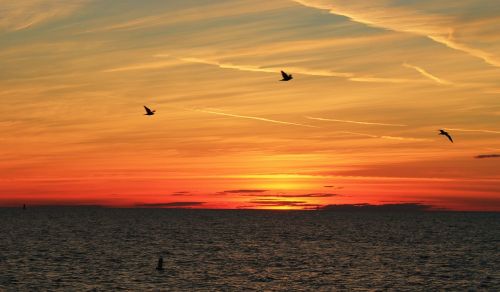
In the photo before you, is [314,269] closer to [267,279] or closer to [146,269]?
[267,279]

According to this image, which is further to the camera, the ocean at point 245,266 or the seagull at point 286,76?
the ocean at point 245,266

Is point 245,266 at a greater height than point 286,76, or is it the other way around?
point 286,76

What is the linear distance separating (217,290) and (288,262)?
3507 centimetres

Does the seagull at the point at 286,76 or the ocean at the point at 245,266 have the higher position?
the seagull at the point at 286,76

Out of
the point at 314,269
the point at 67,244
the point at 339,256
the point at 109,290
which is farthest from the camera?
the point at 67,244

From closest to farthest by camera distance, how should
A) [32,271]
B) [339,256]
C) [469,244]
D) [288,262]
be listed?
[32,271], [288,262], [339,256], [469,244]

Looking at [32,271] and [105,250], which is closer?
[32,271]

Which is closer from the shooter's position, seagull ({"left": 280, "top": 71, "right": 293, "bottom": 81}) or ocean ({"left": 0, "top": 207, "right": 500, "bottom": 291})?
seagull ({"left": 280, "top": 71, "right": 293, "bottom": 81})

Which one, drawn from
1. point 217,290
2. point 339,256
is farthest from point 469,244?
point 217,290

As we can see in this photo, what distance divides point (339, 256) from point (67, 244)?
64.1m

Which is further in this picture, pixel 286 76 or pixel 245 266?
pixel 245 266

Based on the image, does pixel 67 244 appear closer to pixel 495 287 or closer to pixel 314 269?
pixel 314 269

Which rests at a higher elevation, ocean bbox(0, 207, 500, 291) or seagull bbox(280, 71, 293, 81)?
seagull bbox(280, 71, 293, 81)

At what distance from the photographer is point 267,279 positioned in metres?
91.7
